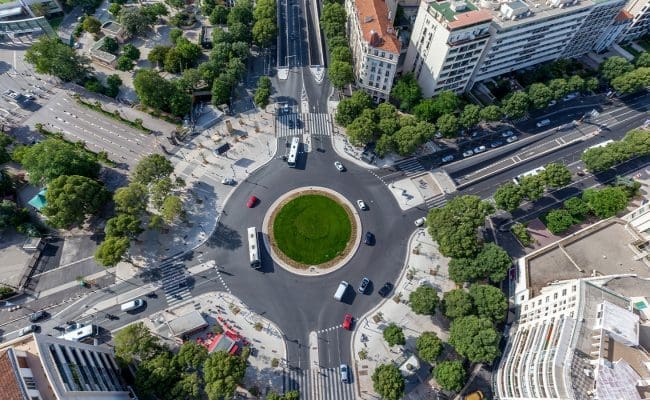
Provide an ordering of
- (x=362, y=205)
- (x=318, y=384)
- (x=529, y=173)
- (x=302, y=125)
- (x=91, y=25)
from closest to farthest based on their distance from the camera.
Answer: (x=318, y=384)
(x=362, y=205)
(x=529, y=173)
(x=302, y=125)
(x=91, y=25)

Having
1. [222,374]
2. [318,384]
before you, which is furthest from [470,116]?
[222,374]

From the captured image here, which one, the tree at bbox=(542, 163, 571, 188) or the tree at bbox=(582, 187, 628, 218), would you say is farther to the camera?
the tree at bbox=(542, 163, 571, 188)

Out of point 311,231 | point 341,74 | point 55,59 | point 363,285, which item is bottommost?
point 363,285

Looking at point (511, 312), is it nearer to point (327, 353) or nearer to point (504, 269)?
point (504, 269)

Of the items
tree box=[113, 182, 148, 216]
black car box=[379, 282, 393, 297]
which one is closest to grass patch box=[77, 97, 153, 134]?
tree box=[113, 182, 148, 216]

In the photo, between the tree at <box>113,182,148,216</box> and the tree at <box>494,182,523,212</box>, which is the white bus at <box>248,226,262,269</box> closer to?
the tree at <box>113,182,148,216</box>

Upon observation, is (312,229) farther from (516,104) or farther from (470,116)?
(516,104)

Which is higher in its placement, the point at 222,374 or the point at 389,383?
the point at 222,374
